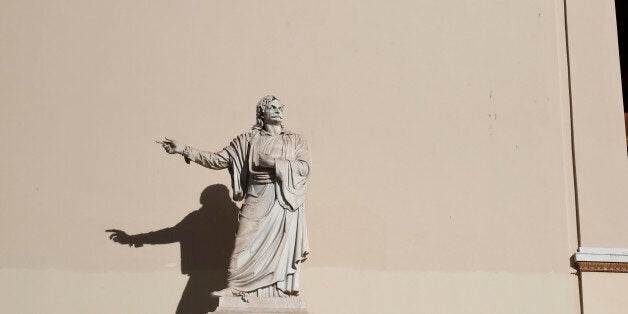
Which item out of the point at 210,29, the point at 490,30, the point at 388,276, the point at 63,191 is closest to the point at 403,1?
the point at 490,30

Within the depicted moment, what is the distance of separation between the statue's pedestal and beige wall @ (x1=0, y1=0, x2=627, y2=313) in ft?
3.84

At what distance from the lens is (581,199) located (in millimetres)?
9531

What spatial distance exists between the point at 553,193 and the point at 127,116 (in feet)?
11.5

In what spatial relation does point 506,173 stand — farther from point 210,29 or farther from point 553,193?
point 210,29

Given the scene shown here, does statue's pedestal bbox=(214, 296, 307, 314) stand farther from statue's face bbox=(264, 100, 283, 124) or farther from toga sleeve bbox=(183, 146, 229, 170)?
statue's face bbox=(264, 100, 283, 124)

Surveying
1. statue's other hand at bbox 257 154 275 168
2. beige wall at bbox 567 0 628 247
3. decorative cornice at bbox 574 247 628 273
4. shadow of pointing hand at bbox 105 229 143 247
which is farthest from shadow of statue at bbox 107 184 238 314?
beige wall at bbox 567 0 628 247

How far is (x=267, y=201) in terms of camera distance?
26.9 feet

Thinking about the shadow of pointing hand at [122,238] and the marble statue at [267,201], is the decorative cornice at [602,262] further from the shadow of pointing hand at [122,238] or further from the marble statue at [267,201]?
the shadow of pointing hand at [122,238]

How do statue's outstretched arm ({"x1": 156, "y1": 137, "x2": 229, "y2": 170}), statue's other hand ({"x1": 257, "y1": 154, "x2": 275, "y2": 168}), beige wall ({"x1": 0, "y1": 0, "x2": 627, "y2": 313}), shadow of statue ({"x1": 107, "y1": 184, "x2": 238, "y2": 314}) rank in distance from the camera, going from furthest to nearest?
beige wall ({"x1": 0, "y1": 0, "x2": 627, "y2": 313}), shadow of statue ({"x1": 107, "y1": 184, "x2": 238, "y2": 314}), statue's outstretched arm ({"x1": 156, "y1": 137, "x2": 229, "y2": 170}), statue's other hand ({"x1": 257, "y1": 154, "x2": 275, "y2": 168})

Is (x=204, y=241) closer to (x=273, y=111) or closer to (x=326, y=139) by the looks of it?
(x=326, y=139)

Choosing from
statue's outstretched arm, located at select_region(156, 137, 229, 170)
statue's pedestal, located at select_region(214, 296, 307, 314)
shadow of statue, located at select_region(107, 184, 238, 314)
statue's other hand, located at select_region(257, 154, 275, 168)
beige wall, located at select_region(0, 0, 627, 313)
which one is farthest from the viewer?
beige wall, located at select_region(0, 0, 627, 313)

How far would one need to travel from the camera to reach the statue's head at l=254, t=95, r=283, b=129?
27.5 ft

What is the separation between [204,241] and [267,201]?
50.2 inches

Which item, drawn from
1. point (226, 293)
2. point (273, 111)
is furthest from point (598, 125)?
point (226, 293)
